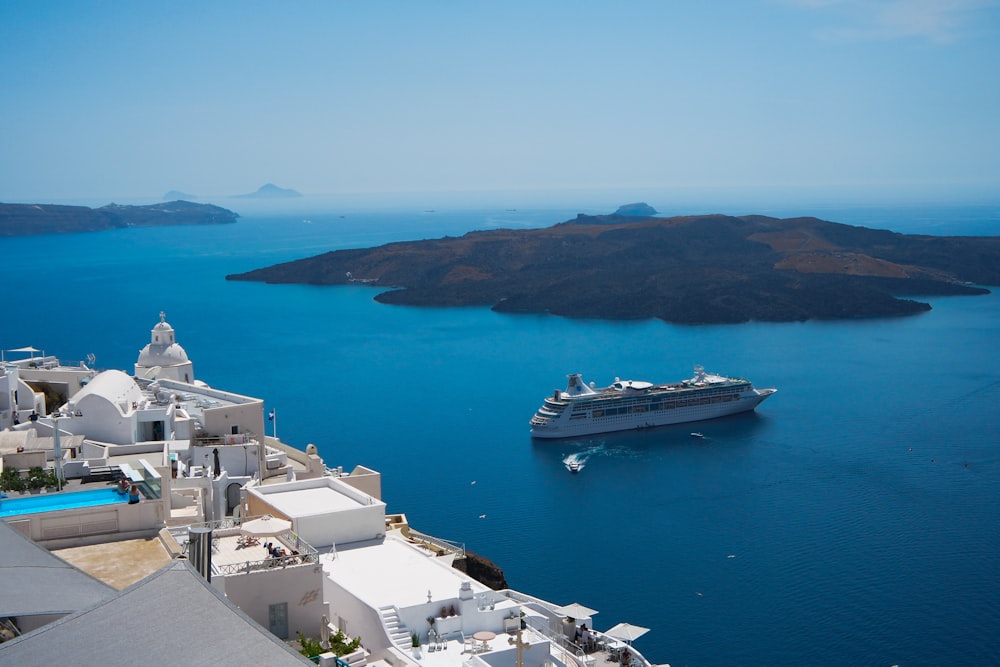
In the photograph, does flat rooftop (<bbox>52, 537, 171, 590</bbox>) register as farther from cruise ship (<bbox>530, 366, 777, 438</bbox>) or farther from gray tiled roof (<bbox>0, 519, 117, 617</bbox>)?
cruise ship (<bbox>530, 366, 777, 438</bbox>)

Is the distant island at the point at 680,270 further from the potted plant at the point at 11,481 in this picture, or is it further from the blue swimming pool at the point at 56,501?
the blue swimming pool at the point at 56,501

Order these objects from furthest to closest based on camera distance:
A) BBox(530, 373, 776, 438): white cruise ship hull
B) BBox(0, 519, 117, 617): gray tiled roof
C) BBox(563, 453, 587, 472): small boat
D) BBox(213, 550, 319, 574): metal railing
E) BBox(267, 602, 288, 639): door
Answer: BBox(530, 373, 776, 438): white cruise ship hull < BBox(563, 453, 587, 472): small boat < BBox(267, 602, 288, 639): door < BBox(213, 550, 319, 574): metal railing < BBox(0, 519, 117, 617): gray tiled roof

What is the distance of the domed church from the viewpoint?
99.1ft

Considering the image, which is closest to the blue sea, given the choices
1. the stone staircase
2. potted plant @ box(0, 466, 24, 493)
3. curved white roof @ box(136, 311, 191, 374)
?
curved white roof @ box(136, 311, 191, 374)

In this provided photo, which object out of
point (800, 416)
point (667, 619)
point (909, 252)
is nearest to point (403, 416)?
point (800, 416)

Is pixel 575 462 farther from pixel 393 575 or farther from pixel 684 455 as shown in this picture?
pixel 393 575

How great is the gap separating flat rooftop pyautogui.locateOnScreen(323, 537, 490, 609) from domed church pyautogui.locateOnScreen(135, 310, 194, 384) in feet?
53.3

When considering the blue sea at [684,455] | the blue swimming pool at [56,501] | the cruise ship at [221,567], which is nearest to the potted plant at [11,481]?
the cruise ship at [221,567]

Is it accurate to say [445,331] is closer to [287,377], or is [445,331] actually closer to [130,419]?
[287,377]

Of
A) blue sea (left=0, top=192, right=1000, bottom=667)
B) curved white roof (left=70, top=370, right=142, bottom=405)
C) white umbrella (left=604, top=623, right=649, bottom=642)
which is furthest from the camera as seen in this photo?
blue sea (left=0, top=192, right=1000, bottom=667)

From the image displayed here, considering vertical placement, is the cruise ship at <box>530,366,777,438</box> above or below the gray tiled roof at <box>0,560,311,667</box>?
below

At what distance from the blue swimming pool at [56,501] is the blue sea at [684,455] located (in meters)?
12.2

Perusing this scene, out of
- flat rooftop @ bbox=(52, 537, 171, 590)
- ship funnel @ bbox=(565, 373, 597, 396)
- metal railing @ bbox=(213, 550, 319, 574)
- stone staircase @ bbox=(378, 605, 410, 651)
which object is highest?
flat rooftop @ bbox=(52, 537, 171, 590)

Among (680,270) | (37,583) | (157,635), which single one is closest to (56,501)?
(37,583)
